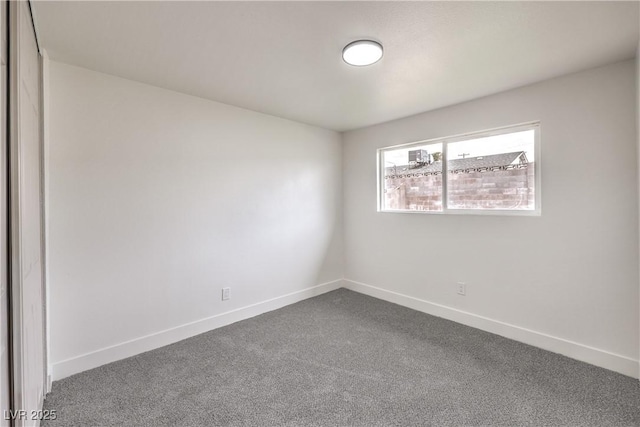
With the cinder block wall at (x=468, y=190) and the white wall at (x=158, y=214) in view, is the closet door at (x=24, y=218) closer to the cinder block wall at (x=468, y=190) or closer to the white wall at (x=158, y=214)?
the white wall at (x=158, y=214)

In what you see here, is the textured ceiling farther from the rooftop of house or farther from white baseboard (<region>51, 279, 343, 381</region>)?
white baseboard (<region>51, 279, 343, 381</region>)

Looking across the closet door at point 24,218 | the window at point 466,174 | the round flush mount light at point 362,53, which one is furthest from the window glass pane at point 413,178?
the closet door at point 24,218

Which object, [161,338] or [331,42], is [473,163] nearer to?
[331,42]

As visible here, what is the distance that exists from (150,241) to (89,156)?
81cm

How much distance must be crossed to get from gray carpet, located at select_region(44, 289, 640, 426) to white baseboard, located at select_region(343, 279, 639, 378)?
0.28 feet

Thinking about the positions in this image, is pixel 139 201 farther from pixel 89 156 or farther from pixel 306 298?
pixel 306 298

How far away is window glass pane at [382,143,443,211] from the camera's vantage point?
11.1ft

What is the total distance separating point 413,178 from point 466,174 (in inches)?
25.3

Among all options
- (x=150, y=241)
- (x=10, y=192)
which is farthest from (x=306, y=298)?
→ (x=10, y=192)

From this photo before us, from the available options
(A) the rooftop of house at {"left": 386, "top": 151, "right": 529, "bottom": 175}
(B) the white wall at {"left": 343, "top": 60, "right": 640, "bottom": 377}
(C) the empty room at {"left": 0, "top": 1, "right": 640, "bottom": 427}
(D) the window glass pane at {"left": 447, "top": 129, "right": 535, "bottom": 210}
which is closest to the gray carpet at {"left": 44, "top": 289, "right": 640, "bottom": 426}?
(C) the empty room at {"left": 0, "top": 1, "right": 640, "bottom": 427}

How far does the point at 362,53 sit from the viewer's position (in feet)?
6.49

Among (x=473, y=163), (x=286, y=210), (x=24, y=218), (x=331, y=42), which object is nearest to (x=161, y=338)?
(x=24, y=218)

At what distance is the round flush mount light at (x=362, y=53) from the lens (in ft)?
6.18

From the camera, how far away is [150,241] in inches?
102
